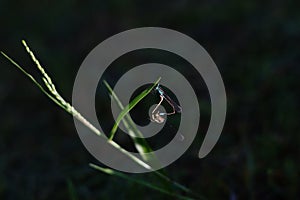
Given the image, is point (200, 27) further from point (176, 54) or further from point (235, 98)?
point (235, 98)

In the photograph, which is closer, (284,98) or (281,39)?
(284,98)

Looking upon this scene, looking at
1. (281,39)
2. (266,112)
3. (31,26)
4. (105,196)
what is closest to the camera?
(105,196)

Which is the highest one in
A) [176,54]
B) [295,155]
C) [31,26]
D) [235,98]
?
[31,26]

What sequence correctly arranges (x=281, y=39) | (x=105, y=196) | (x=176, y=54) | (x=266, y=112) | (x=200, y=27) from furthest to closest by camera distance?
(x=200, y=27)
(x=176, y=54)
(x=281, y=39)
(x=266, y=112)
(x=105, y=196)

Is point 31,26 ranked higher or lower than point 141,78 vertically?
higher

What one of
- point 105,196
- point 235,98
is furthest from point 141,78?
point 105,196

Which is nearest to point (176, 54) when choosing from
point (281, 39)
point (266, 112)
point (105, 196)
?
point (281, 39)
